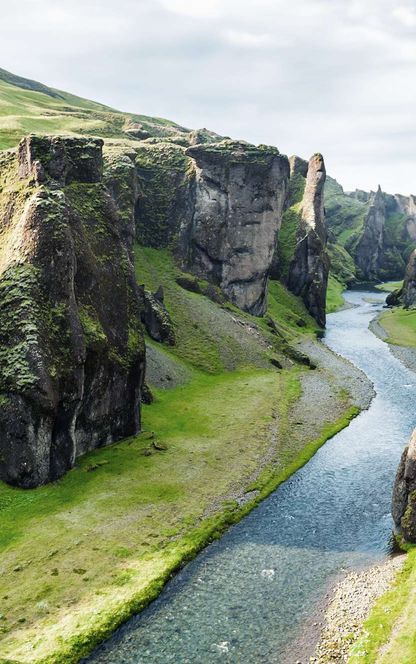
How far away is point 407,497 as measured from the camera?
4484cm

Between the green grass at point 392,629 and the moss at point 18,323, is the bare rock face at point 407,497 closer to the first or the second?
the green grass at point 392,629

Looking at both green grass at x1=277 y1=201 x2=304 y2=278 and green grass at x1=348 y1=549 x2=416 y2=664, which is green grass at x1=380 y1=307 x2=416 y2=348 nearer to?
green grass at x1=277 y1=201 x2=304 y2=278

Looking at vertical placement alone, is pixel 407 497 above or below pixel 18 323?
below

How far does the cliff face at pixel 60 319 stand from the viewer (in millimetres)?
51000

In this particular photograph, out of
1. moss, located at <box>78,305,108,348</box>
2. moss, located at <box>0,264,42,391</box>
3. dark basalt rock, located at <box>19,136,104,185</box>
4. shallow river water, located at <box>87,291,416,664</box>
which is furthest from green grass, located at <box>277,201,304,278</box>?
moss, located at <box>0,264,42,391</box>

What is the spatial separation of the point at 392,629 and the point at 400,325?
136772mm

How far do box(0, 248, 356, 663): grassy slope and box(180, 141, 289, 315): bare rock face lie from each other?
5024 centimetres

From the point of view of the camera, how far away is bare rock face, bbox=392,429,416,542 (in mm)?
44062

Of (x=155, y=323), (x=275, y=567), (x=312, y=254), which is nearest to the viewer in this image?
(x=275, y=567)

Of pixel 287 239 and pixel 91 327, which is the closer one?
pixel 91 327

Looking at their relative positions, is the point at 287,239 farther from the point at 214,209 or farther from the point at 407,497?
the point at 407,497

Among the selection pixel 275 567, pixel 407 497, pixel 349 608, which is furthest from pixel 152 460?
pixel 349 608

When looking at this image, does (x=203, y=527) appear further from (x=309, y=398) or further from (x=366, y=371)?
(x=366, y=371)

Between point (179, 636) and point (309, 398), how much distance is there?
5559cm
